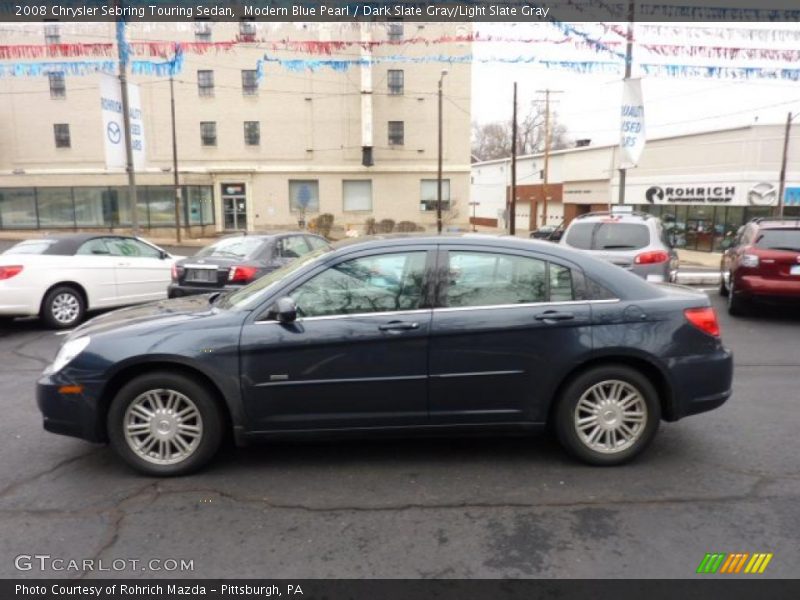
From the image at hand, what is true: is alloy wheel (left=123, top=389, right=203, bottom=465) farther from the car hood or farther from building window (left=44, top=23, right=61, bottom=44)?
building window (left=44, top=23, right=61, bottom=44)

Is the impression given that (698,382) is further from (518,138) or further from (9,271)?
(518,138)

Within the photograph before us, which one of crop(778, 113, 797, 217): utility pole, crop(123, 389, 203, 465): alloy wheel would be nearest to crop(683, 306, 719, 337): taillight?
crop(123, 389, 203, 465): alloy wheel

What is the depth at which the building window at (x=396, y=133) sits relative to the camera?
3962 centimetres

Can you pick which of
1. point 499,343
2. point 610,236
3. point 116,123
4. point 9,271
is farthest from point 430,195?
point 499,343

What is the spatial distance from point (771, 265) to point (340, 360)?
7727mm

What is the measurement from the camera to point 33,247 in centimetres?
912

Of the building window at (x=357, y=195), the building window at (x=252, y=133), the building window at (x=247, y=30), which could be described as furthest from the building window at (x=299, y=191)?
the building window at (x=247, y=30)

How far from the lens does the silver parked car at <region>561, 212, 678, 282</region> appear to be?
28.8ft

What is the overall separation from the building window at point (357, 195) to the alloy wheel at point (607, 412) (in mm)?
37074

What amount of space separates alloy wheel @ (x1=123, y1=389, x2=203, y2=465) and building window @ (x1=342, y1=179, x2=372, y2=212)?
1454 inches

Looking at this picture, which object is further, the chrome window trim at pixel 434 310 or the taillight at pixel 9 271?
the taillight at pixel 9 271

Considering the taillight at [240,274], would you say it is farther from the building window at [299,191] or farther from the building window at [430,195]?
the building window at [430,195]
